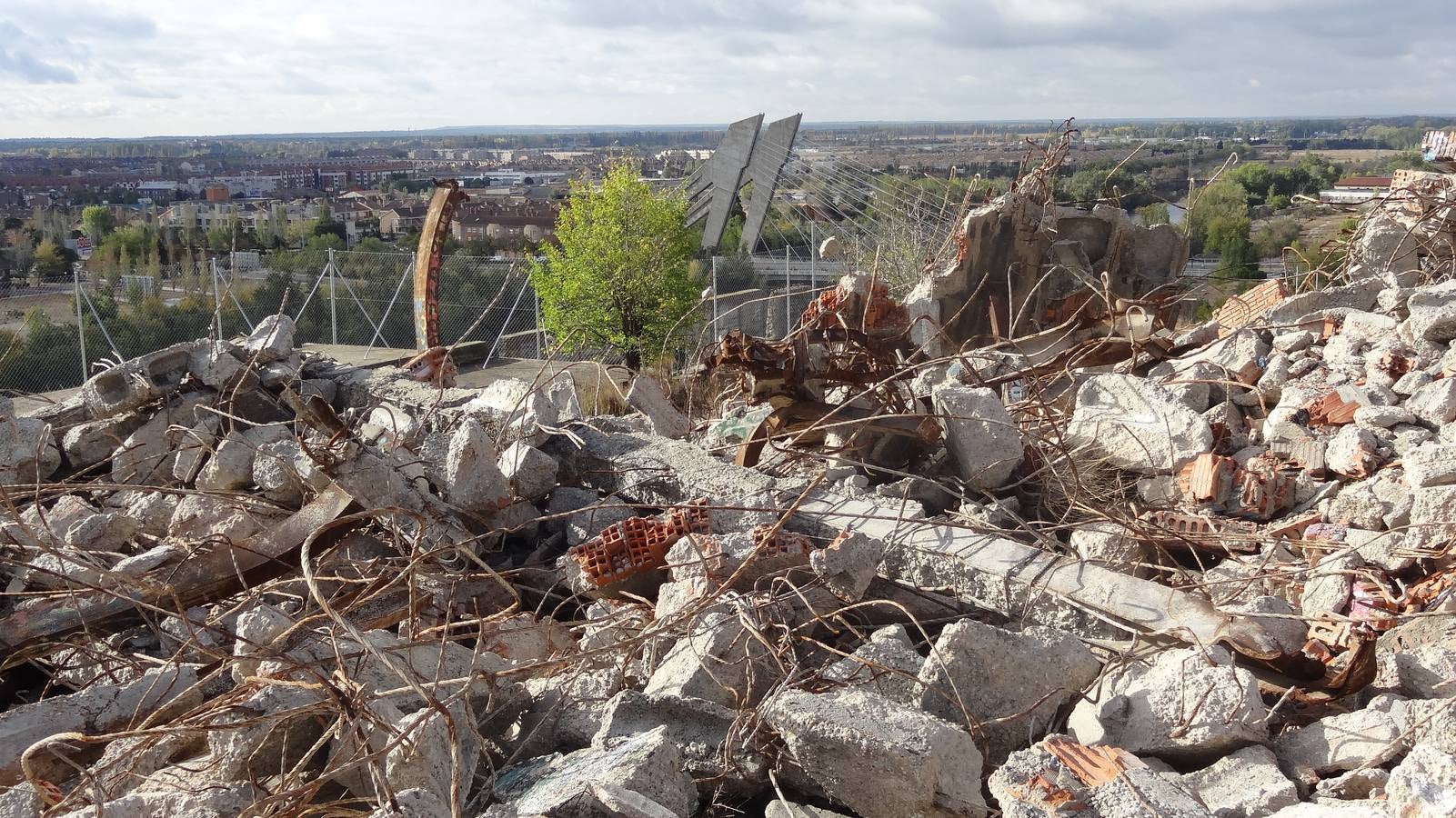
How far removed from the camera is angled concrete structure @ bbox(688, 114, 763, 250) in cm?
3622

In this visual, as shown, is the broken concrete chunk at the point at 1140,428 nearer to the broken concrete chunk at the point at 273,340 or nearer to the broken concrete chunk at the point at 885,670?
the broken concrete chunk at the point at 885,670

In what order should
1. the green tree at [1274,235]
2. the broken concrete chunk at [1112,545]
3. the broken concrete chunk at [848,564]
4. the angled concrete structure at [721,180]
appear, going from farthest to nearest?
the angled concrete structure at [721,180] < the green tree at [1274,235] < the broken concrete chunk at [1112,545] < the broken concrete chunk at [848,564]

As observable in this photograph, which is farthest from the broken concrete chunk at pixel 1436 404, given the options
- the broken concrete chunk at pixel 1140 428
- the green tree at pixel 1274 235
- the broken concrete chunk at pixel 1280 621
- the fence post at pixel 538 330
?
the green tree at pixel 1274 235

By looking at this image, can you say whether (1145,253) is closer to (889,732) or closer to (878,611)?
(878,611)

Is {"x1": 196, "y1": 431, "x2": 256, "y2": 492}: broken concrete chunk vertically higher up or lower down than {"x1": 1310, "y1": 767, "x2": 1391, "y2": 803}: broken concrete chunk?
higher up

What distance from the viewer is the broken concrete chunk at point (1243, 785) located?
2297 mm

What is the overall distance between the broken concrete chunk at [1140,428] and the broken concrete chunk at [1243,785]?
8.95 feet

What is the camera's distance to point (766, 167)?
3588cm

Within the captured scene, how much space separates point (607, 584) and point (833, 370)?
1.71 meters

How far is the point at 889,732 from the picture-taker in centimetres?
236

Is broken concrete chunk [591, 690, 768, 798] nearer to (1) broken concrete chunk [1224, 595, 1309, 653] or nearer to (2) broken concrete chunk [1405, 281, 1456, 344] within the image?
(1) broken concrete chunk [1224, 595, 1309, 653]

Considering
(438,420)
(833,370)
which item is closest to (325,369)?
(438,420)

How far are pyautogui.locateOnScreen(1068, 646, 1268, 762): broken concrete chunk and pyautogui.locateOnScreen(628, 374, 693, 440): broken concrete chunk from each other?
124 inches

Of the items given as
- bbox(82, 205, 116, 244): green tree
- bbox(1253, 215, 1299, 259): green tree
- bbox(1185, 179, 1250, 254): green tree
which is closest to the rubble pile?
bbox(1253, 215, 1299, 259): green tree
